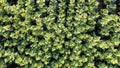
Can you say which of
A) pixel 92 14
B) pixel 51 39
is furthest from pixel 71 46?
pixel 92 14

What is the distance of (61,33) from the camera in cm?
395

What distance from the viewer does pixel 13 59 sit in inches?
159

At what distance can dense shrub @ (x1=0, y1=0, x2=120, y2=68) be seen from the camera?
3.93m

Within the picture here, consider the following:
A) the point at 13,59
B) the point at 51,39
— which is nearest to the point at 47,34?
the point at 51,39

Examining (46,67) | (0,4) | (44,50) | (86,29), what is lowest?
(46,67)

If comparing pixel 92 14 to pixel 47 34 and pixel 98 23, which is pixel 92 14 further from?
pixel 47 34

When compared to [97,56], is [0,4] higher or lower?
higher

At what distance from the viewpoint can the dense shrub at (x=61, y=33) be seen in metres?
3.93

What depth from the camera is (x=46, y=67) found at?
4082 mm

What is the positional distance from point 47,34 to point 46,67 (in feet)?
1.68

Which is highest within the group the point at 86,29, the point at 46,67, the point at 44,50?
the point at 86,29

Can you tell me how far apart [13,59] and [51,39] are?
0.64 m

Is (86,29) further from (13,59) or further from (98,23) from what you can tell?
(13,59)

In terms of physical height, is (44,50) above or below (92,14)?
→ below
